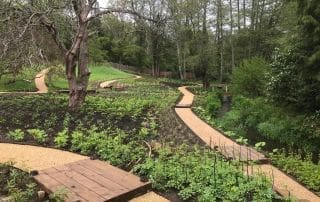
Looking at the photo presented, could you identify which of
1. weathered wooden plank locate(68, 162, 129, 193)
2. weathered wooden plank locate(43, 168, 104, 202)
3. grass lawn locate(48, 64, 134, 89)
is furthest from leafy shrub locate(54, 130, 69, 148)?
grass lawn locate(48, 64, 134, 89)

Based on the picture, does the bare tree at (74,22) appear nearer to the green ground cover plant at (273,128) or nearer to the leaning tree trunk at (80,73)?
the leaning tree trunk at (80,73)

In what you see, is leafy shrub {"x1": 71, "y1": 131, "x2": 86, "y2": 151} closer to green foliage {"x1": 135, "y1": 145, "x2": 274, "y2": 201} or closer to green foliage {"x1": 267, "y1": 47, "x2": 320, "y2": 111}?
green foliage {"x1": 135, "y1": 145, "x2": 274, "y2": 201}

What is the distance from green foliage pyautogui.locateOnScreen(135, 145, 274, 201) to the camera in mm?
6746

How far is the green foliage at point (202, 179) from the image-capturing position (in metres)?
6.75

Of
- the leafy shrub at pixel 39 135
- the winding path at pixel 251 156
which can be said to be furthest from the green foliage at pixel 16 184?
the winding path at pixel 251 156

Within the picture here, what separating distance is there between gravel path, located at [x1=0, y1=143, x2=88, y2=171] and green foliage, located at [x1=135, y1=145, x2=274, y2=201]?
7.03 feet

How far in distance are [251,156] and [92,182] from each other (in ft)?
12.9

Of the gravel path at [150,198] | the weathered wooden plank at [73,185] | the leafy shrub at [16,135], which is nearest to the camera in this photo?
the weathered wooden plank at [73,185]

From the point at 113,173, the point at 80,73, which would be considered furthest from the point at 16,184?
the point at 80,73

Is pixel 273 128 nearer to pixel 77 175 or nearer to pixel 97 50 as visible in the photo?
pixel 77 175

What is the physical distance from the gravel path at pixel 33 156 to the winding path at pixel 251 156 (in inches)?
144

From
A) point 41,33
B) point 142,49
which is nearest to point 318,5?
point 41,33

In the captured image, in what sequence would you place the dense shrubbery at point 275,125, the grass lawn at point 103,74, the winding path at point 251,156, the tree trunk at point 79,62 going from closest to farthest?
the winding path at point 251,156 < the dense shrubbery at point 275,125 < the tree trunk at point 79,62 < the grass lawn at point 103,74

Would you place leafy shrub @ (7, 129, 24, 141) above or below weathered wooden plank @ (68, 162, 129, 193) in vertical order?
above
